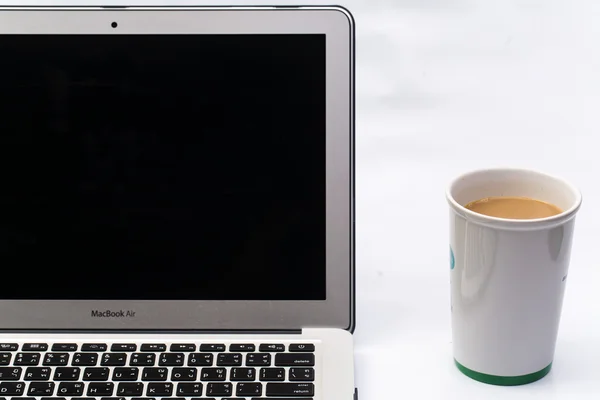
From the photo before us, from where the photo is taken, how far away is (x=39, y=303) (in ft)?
2.62

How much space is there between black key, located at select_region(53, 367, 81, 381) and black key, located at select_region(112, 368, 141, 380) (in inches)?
1.3

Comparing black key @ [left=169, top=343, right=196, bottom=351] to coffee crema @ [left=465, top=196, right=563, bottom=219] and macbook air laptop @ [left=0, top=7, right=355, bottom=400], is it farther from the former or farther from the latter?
coffee crema @ [left=465, top=196, right=563, bottom=219]

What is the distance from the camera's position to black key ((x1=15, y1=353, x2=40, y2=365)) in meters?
0.75

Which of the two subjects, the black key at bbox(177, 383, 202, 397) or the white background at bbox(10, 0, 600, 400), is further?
the white background at bbox(10, 0, 600, 400)

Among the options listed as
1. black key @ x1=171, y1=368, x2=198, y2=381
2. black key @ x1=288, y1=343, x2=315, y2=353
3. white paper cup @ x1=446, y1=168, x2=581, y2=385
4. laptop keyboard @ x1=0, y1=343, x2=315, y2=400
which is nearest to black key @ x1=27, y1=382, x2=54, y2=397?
laptop keyboard @ x1=0, y1=343, x2=315, y2=400

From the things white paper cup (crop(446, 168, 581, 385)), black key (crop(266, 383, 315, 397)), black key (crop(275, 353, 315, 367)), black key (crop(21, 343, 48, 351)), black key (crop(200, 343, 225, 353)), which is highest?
white paper cup (crop(446, 168, 581, 385))

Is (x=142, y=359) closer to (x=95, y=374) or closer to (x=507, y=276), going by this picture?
(x=95, y=374)

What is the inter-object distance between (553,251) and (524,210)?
6cm

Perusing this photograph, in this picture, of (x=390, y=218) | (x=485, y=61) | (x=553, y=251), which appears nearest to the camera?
(x=553, y=251)

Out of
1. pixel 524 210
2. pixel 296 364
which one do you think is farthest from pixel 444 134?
pixel 296 364

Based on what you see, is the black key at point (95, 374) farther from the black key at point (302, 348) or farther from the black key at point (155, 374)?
the black key at point (302, 348)

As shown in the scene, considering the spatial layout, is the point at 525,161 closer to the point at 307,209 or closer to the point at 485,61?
the point at 485,61

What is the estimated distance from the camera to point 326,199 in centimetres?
77

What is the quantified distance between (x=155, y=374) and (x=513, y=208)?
1.12 ft
